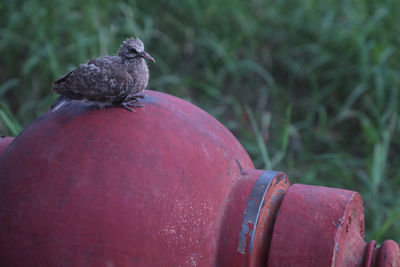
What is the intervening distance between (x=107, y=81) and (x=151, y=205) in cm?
41

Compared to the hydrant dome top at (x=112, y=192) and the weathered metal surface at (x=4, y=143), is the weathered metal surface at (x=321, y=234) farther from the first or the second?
the weathered metal surface at (x=4, y=143)

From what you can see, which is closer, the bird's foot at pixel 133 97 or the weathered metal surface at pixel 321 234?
the weathered metal surface at pixel 321 234

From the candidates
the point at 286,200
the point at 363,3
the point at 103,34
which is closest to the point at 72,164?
the point at 286,200

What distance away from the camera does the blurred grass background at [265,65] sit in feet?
10.9

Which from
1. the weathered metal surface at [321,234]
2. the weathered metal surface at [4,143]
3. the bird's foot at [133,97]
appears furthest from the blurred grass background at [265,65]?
the bird's foot at [133,97]

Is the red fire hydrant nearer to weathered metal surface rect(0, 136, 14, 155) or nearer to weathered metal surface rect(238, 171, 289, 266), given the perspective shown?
weathered metal surface rect(238, 171, 289, 266)

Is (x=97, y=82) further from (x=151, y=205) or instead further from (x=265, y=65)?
(x=265, y=65)

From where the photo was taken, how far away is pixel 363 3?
14.2ft

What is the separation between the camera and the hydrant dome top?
1.36 meters

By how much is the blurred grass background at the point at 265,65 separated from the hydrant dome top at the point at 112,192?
166cm

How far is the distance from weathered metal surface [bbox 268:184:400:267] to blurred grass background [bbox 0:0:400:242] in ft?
4.84

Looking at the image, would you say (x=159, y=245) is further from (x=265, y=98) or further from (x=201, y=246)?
(x=265, y=98)

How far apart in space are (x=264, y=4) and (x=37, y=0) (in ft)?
6.24

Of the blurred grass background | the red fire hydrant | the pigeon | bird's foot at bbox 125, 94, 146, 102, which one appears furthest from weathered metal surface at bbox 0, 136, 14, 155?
the blurred grass background
